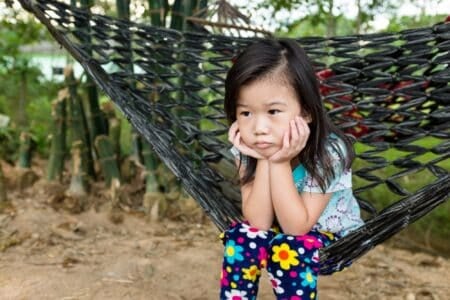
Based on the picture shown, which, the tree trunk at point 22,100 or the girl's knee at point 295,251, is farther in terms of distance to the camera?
the tree trunk at point 22,100

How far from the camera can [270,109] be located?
4.03ft

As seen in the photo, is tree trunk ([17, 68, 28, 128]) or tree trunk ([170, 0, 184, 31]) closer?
tree trunk ([170, 0, 184, 31])

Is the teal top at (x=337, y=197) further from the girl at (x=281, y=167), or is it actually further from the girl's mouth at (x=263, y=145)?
the girl's mouth at (x=263, y=145)

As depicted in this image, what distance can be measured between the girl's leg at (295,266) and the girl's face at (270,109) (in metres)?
0.19

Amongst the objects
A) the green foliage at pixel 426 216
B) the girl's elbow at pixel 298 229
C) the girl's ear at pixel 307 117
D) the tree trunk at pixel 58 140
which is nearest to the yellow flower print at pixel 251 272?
the girl's elbow at pixel 298 229

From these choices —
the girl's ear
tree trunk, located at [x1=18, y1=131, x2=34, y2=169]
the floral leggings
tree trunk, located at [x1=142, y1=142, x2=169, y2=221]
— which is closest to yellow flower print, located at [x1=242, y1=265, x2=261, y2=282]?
the floral leggings

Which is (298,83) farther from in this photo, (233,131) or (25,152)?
(25,152)

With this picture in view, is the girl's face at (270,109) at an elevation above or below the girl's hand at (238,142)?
above

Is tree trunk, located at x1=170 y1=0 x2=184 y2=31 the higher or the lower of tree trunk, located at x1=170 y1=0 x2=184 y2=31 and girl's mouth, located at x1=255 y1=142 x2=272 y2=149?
the higher

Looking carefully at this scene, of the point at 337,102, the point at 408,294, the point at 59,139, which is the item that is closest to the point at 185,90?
the point at 337,102

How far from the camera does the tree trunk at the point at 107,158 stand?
284cm

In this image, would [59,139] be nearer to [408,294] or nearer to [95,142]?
[95,142]

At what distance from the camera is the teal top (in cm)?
131

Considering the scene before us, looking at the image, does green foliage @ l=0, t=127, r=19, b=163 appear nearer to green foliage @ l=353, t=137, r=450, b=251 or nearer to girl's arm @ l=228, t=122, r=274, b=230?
green foliage @ l=353, t=137, r=450, b=251
